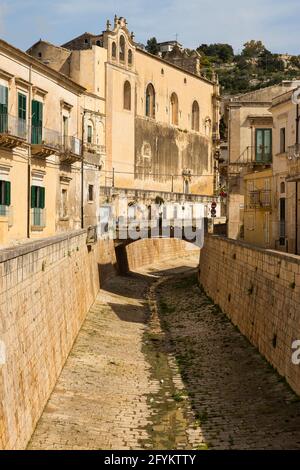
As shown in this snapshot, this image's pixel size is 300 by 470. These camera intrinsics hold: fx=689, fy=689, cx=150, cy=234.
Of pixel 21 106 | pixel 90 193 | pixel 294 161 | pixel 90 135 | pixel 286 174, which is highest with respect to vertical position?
pixel 90 135

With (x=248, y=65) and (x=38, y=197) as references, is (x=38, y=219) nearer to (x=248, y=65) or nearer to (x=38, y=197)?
(x=38, y=197)

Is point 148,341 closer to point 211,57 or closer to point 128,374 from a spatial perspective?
point 128,374

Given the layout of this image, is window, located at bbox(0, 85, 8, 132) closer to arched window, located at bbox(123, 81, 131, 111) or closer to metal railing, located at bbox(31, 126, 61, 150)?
metal railing, located at bbox(31, 126, 61, 150)

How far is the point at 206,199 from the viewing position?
59656 mm

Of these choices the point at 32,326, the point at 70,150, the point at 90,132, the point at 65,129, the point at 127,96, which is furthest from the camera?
the point at 127,96

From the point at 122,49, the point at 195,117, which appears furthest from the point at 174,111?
the point at 122,49

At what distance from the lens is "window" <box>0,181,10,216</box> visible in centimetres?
2530

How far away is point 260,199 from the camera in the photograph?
3269cm

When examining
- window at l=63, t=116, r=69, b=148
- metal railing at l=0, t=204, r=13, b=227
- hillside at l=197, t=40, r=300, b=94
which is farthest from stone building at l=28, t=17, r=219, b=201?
hillside at l=197, t=40, r=300, b=94

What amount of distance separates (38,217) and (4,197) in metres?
3.47

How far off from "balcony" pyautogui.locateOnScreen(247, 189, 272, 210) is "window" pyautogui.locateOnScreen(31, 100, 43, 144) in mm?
10803

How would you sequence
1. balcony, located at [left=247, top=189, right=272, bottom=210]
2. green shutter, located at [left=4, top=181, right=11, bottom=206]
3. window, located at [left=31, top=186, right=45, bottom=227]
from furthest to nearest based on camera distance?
balcony, located at [left=247, top=189, right=272, bottom=210] → window, located at [left=31, top=186, right=45, bottom=227] → green shutter, located at [left=4, top=181, right=11, bottom=206]

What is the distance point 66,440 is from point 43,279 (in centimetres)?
471

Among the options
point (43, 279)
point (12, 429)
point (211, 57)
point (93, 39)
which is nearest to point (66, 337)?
point (43, 279)
